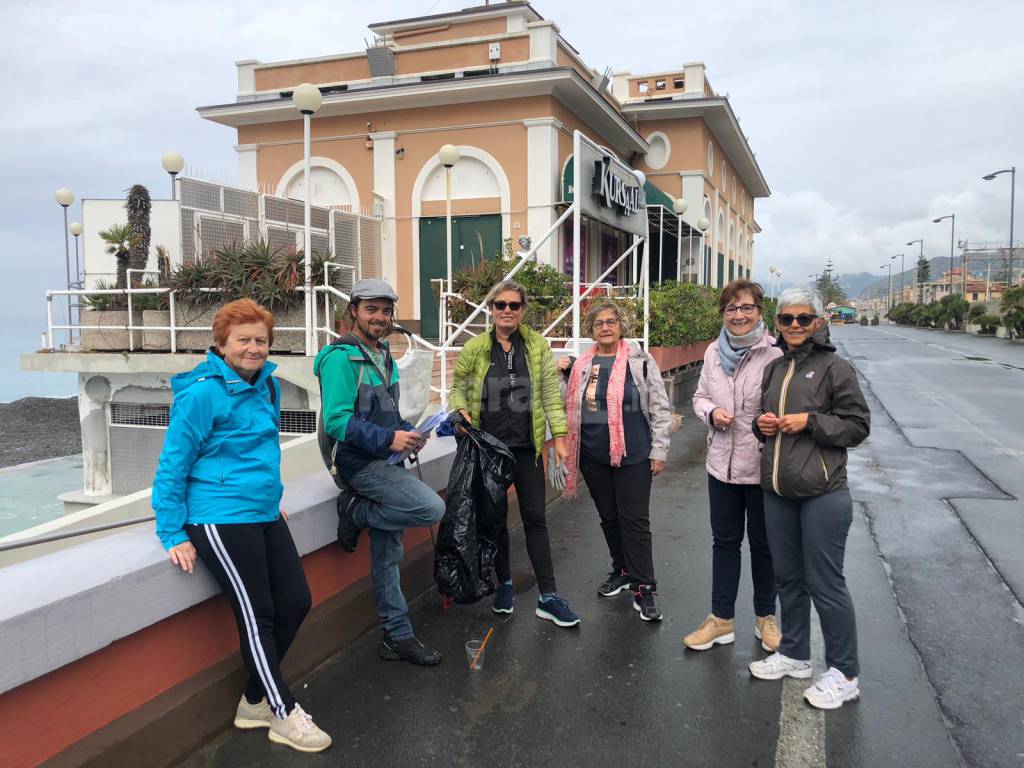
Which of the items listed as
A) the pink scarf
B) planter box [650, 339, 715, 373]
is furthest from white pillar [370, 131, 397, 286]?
the pink scarf

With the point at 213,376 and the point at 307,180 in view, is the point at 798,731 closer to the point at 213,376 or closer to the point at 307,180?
the point at 213,376

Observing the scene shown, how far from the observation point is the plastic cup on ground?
3799 millimetres

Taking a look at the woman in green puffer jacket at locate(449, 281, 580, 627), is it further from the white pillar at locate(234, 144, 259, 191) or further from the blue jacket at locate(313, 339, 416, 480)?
the white pillar at locate(234, 144, 259, 191)

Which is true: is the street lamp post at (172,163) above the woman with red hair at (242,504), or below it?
above

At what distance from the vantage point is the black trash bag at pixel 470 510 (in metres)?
4.12

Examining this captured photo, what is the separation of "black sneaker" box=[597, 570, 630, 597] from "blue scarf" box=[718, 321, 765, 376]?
5.15 feet

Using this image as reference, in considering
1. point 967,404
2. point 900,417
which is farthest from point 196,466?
point 967,404

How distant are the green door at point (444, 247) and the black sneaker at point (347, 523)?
47.2 ft

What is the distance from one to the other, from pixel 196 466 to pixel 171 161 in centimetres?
1393

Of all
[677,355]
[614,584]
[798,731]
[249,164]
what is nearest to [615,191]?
[677,355]

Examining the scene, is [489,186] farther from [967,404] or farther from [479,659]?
[479,659]

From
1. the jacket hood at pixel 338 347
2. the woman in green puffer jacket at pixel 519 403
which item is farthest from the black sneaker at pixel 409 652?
the jacket hood at pixel 338 347

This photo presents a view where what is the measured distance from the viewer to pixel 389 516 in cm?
368

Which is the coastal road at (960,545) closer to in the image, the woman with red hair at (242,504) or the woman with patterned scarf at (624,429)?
the woman with patterned scarf at (624,429)
